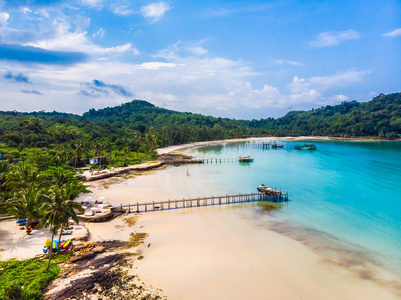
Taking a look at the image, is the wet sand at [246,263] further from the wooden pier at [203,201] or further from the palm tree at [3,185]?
the palm tree at [3,185]

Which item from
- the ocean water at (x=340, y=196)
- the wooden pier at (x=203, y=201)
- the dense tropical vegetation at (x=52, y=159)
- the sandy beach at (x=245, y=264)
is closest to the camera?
the dense tropical vegetation at (x=52, y=159)

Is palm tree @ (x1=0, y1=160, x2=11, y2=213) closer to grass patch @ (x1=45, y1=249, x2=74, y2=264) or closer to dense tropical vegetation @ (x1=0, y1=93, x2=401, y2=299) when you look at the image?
dense tropical vegetation @ (x1=0, y1=93, x2=401, y2=299)

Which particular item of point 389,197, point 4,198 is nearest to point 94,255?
point 4,198

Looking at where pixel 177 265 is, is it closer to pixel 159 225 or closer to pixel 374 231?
pixel 159 225

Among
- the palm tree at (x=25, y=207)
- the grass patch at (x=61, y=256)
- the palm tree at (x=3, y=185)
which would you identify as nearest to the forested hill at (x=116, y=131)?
the palm tree at (x=3, y=185)

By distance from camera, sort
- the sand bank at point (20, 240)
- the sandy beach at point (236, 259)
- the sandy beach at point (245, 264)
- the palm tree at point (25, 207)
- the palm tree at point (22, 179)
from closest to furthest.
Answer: the sandy beach at point (245, 264) < the sandy beach at point (236, 259) < the sand bank at point (20, 240) < the palm tree at point (25, 207) < the palm tree at point (22, 179)

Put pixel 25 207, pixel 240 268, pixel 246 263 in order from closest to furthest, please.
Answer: pixel 240 268, pixel 246 263, pixel 25 207

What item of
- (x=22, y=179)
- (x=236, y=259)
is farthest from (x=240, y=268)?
(x=22, y=179)

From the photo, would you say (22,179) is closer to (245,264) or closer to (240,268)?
(240,268)
